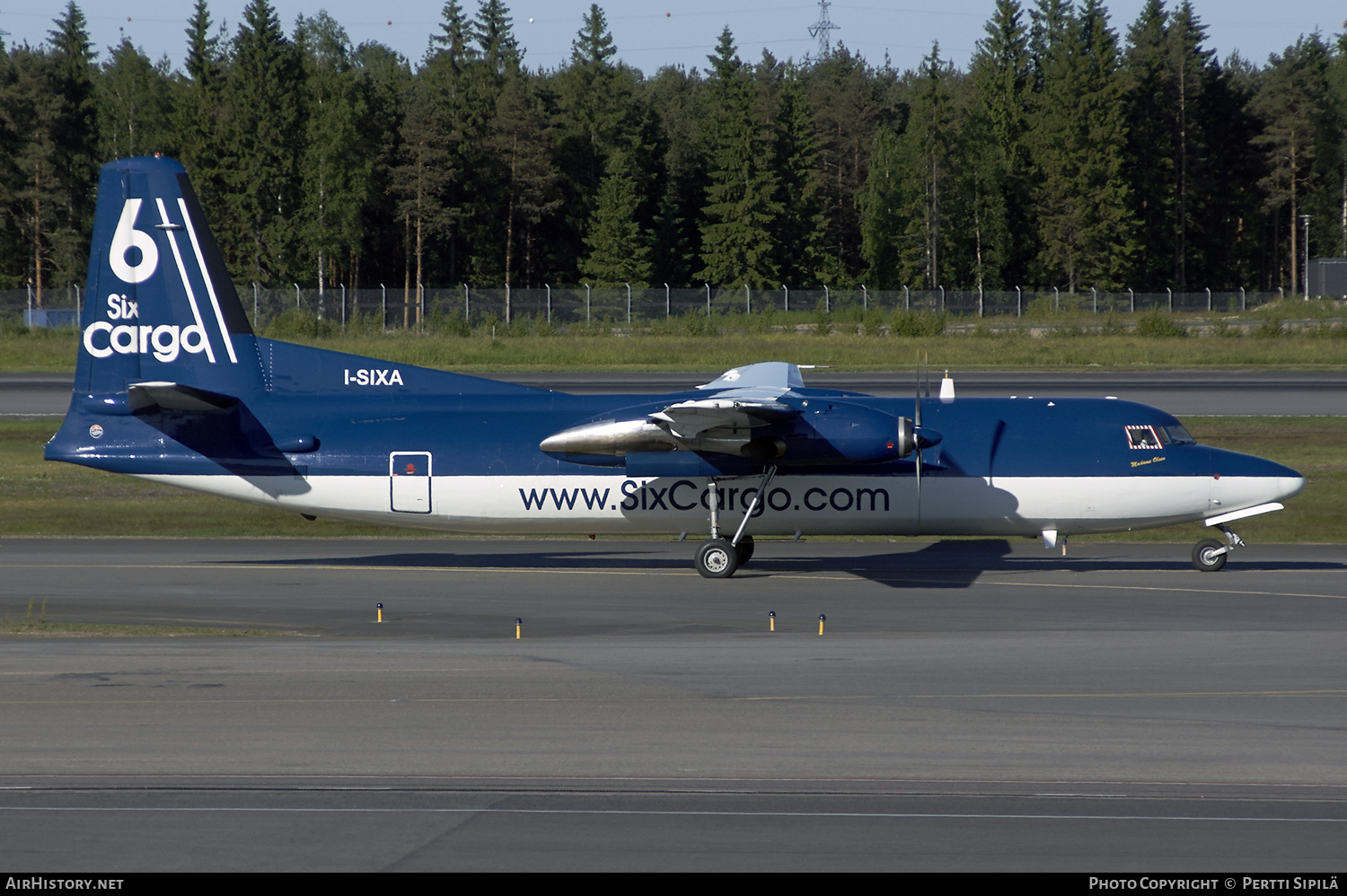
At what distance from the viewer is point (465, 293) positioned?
226ft

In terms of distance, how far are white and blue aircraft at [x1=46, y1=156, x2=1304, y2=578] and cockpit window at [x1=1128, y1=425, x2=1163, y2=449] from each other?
3 centimetres

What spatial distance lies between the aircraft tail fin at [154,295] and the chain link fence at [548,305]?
45.3 metres

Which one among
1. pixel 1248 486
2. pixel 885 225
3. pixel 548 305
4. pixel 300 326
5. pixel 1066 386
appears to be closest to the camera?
pixel 1248 486

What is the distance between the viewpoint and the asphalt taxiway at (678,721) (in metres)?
8.88

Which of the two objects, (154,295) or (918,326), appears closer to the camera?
(154,295)

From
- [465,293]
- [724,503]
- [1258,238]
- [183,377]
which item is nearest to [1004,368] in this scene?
[465,293]

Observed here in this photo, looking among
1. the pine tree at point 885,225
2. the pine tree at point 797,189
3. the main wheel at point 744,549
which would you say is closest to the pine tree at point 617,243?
the pine tree at point 797,189

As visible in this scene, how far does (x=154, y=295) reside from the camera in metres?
20.5

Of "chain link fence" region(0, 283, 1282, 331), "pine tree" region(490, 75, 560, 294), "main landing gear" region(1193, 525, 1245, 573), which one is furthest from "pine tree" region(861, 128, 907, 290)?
"main landing gear" region(1193, 525, 1245, 573)

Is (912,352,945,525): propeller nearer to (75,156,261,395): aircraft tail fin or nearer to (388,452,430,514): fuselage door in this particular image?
(388,452,430,514): fuselage door

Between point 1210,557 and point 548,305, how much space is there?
53318mm

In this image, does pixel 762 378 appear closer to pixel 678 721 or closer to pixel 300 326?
pixel 678 721

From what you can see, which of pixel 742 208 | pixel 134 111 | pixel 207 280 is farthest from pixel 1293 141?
pixel 207 280

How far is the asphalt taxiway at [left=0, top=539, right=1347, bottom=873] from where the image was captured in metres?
8.88
